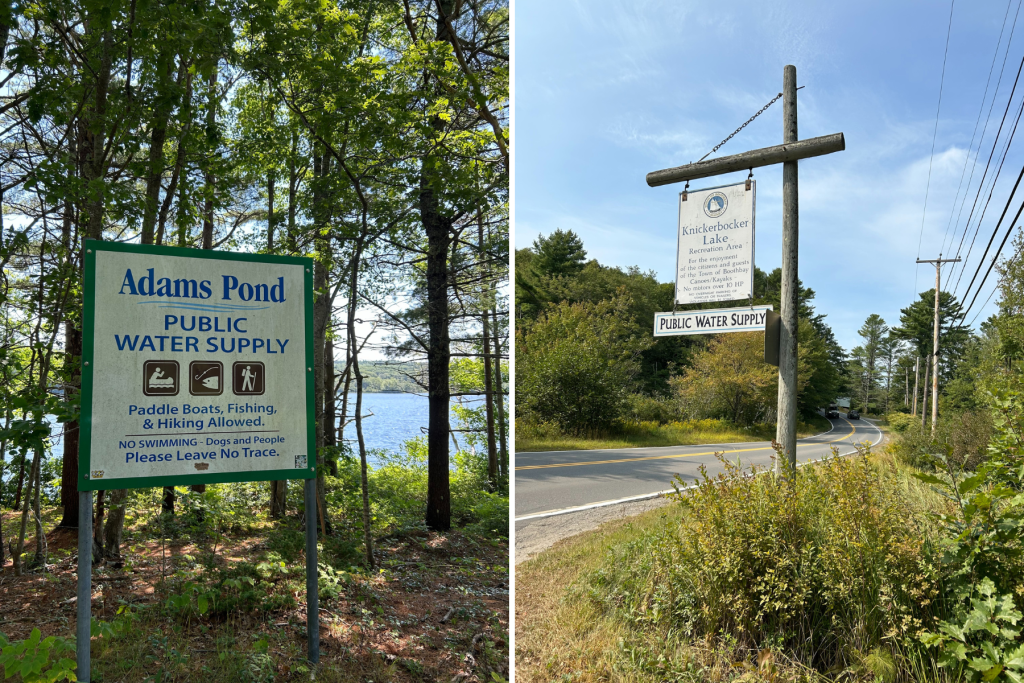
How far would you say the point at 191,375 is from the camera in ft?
10.4

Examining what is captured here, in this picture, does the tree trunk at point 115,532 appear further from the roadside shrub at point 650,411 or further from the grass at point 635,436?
the roadside shrub at point 650,411

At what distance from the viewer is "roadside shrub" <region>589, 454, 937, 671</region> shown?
323cm

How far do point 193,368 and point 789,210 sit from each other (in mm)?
4193

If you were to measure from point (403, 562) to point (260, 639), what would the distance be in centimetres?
259

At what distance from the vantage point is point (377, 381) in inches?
329

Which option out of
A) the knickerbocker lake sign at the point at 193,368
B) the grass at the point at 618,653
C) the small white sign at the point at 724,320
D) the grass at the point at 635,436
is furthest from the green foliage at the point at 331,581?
the grass at the point at 635,436

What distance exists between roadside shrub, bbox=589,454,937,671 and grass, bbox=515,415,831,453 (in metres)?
12.0

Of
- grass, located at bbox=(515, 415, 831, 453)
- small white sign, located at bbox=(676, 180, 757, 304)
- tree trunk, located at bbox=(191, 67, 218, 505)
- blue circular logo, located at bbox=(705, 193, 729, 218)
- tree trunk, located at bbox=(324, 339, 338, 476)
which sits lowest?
grass, located at bbox=(515, 415, 831, 453)

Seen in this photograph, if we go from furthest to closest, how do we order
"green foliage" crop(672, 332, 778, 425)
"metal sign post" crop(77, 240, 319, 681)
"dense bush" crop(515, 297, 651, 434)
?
"green foliage" crop(672, 332, 778, 425)
"dense bush" crop(515, 297, 651, 434)
"metal sign post" crop(77, 240, 319, 681)

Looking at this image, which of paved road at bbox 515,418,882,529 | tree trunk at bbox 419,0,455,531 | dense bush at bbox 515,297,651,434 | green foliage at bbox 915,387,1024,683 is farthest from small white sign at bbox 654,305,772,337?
dense bush at bbox 515,297,651,434

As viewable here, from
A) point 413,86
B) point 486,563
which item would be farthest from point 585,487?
point 413,86

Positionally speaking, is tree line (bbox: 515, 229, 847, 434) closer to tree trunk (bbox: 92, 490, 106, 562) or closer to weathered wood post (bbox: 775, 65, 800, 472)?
weathered wood post (bbox: 775, 65, 800, 472)

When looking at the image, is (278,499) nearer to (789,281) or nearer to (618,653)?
(618,653)

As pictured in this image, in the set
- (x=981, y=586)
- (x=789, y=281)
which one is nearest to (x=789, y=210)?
(x=789, y=281)
